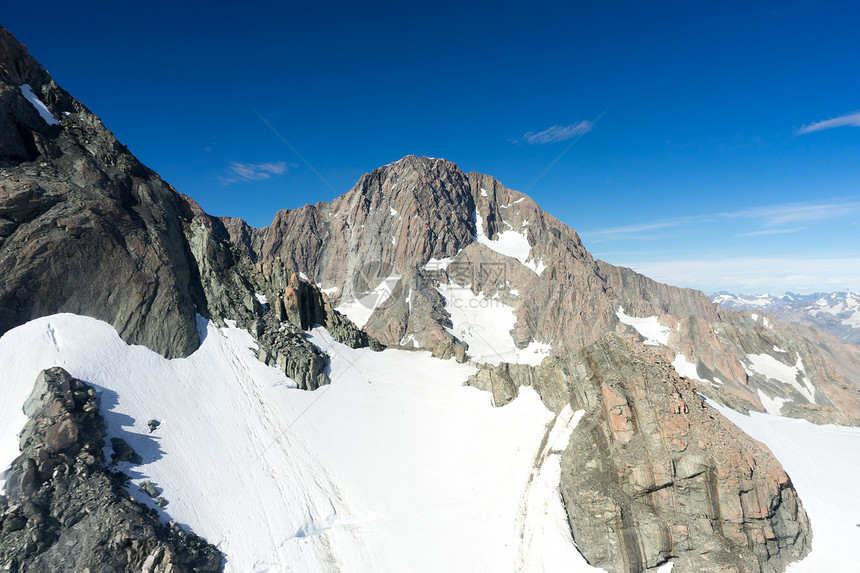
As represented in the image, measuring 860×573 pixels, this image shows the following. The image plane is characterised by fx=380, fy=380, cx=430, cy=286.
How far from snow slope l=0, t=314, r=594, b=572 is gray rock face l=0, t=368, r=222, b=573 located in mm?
947

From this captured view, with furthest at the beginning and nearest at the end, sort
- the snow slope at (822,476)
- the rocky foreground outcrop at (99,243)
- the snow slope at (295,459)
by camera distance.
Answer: the snow slope at (822,476) < the rocky foreground outcrop at (99,243) < the snow slope at (295,459)

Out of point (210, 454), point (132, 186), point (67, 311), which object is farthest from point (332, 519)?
point (132, 186)

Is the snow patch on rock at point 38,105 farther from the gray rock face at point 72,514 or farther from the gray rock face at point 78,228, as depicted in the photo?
the gray rock face at point 72,514

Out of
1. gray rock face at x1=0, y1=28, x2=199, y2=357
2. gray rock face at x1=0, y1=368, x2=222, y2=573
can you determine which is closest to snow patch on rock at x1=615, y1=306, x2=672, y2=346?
gray rock face at x1=0, y1=28, x2=199, y2=357

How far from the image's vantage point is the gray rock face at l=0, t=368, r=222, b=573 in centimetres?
1516

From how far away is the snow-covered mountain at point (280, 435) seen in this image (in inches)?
739

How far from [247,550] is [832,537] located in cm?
3544

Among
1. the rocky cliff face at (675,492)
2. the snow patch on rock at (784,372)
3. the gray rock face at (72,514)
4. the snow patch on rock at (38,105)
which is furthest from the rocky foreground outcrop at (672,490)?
the snow patch on rock at (784,372)

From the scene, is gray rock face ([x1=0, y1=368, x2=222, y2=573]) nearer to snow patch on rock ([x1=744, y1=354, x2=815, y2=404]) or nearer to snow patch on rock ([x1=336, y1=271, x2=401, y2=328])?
snow patch on rock ([x1=336, y1=271, x2=401, y2=328])

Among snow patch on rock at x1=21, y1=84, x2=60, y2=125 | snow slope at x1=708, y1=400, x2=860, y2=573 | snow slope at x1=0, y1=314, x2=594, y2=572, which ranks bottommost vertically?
snow slope at x1=708, y1=400, x2=860, y2=573

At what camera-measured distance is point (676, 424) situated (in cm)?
2475

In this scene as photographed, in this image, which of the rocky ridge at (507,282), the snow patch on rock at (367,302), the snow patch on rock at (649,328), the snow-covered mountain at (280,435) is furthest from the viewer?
the snow patch on rock at (367,302)

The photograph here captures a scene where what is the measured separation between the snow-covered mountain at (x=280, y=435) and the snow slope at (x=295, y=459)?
13 cm

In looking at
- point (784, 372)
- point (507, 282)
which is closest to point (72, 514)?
point (784, 372)
